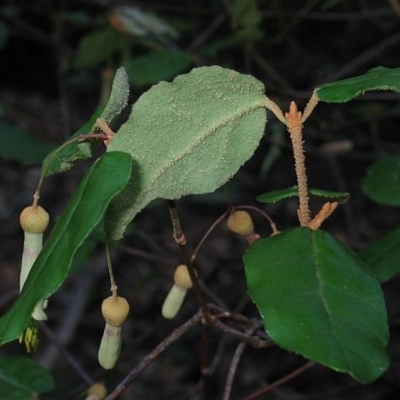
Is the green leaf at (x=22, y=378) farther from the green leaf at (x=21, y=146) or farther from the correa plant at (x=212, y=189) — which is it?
the green leaf at (x=21, y=146)

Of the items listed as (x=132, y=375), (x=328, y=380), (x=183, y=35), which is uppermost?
(x=132, y=375)

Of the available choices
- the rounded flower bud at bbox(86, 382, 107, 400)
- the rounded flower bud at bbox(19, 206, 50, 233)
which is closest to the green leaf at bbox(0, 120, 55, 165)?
the rounded flower bud at bbox(86, 382, 107, 400)

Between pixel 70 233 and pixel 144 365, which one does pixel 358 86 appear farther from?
pixel 144 365

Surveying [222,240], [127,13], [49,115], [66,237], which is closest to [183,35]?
[127,13]

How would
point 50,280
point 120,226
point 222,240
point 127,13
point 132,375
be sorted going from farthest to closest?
1. point 222,240
2. point 127,13
3. point 132,375
4. point 120,226
5. point 50,280

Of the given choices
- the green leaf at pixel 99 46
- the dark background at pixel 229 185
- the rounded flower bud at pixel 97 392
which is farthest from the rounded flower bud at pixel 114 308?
the green leaf at pixel 99 46

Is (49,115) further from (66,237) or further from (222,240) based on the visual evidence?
(66,237)

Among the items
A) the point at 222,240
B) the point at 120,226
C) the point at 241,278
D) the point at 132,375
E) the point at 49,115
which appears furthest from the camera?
the point at 49,115
